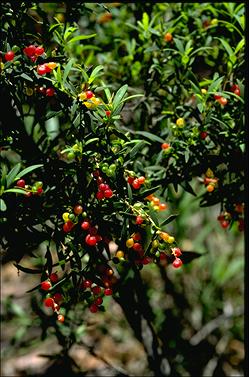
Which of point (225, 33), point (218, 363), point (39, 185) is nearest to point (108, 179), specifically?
point (39, 185)

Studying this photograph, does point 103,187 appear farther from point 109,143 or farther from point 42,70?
point 42,70

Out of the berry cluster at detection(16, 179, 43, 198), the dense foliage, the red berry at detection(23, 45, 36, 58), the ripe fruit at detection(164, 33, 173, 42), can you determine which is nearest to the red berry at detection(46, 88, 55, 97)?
the dense foliage

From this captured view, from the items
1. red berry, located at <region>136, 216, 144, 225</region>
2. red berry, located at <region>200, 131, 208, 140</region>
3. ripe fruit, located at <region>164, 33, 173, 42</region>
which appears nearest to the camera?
red berry, located at <region>136, 216, 144, 225</region>

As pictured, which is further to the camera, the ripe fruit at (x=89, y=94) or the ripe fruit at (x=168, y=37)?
the ripe fruit at (x=168, y=37)

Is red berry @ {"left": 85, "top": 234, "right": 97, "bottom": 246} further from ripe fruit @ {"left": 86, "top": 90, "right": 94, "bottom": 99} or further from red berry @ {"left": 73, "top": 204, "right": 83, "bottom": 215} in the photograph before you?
ripe fruit @ {"left": 86, "top": 90, "right": 94, "bottom": 99}

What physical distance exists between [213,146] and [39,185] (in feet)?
2.17

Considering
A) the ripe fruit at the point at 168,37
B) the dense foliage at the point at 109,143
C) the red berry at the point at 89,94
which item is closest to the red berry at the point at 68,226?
the dense foliage at the point at 109,143

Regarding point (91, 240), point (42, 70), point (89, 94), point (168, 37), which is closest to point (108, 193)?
point (91, 240)

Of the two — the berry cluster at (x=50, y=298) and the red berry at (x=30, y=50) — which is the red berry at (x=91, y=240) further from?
the red berry at (x=30, y=50)

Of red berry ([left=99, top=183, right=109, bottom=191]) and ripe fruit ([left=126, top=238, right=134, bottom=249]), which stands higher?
red berry ([left=99, top=183, right=109, bottom=191])

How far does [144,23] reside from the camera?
213 cm

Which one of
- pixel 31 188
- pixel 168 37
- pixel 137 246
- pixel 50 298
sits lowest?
pixel 50 298

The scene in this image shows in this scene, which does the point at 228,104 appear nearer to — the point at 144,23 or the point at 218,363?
the point at 144,23

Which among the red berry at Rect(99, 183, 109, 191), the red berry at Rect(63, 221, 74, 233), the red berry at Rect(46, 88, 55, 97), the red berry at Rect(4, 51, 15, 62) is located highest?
the red berry at Rect(4, 51, 15, 62)
